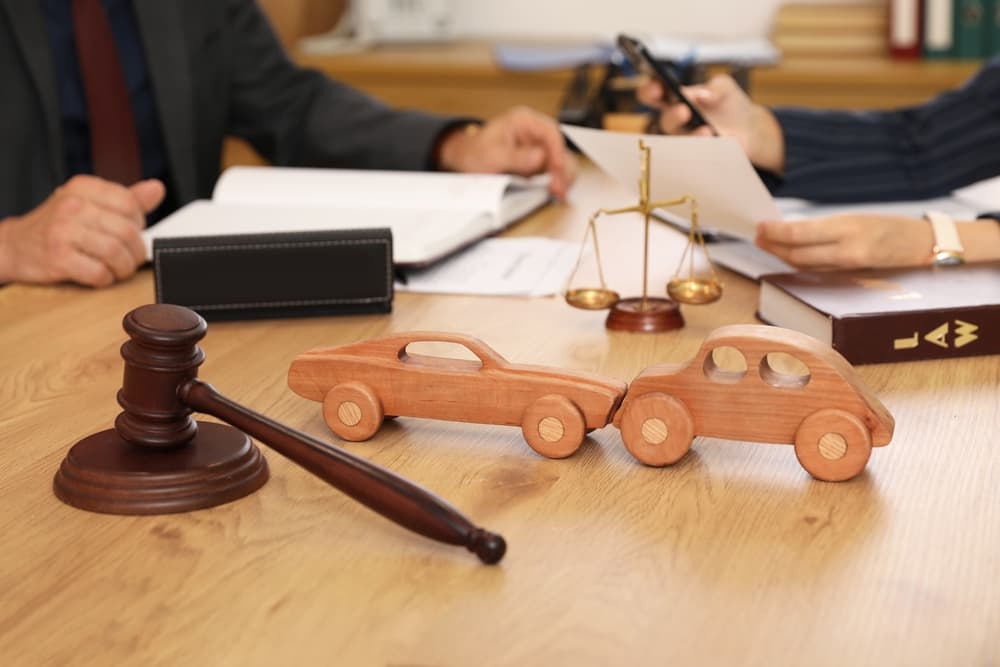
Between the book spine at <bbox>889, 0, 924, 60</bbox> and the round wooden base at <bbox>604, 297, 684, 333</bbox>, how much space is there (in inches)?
91.0

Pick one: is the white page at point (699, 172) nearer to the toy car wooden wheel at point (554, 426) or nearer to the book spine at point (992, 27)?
the toy car wooden wheel at point (554, 426)

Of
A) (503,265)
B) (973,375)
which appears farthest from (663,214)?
(973,375)

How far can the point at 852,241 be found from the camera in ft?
4.12

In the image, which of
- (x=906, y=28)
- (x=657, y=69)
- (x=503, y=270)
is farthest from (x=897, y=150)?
(x=906, y=28)

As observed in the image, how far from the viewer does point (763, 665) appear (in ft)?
1.94

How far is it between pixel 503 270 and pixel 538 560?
2.38ft

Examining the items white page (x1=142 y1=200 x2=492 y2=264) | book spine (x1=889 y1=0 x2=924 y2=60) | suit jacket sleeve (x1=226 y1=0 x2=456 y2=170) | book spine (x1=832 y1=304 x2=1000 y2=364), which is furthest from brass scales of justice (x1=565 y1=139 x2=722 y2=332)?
book spine (x1=889 y1=0 x2=924 y2=60)

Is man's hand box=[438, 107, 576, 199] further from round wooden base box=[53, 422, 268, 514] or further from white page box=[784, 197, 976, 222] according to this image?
round wooden base box=[53, 422, 268, 514]

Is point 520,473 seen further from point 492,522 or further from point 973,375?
point 973,375

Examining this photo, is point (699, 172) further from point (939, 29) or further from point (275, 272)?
point (939, 29)

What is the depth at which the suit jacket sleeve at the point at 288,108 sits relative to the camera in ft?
6.87

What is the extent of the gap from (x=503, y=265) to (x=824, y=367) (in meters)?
0.68

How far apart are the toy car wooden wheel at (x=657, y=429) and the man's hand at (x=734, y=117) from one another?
3.14 feet

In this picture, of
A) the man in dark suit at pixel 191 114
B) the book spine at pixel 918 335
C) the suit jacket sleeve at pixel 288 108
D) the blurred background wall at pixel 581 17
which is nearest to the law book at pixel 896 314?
the book spine at pixel 918 335
